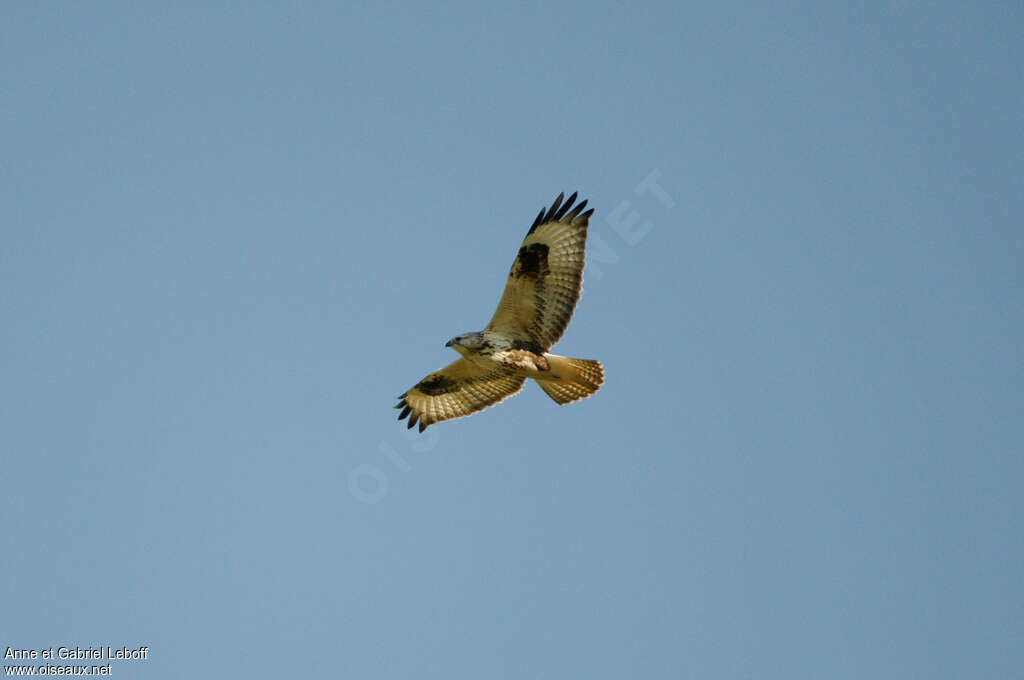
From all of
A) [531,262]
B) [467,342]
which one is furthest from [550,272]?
[467,342]

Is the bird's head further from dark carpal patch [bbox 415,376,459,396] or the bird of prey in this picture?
dark carpal patch [bbox 415,376,459,396]

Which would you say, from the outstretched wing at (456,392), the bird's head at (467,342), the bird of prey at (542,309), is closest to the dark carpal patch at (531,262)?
the bird of prey at (542,309)

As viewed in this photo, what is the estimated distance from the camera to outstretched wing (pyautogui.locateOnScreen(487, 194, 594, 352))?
31.4ft

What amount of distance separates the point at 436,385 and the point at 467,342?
123cm

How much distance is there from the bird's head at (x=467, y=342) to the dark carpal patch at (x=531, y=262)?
700 millimetres

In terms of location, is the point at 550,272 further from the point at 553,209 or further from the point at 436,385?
the point at 436,385

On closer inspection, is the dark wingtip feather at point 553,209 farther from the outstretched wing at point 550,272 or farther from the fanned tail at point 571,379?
the fanned tail at point 571,379

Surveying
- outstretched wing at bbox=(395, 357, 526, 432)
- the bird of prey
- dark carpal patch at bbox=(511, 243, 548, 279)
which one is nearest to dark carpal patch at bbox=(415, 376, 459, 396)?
outstretched wing at bbox=(395, 357, 526, 432)

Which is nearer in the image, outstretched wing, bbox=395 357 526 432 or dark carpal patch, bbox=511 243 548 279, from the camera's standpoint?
dark carpal patch, bbox=511 243 548 279

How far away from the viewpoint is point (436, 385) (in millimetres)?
10578

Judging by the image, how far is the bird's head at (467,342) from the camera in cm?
950

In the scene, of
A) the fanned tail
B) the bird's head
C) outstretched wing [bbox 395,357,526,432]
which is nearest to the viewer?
the bird's head

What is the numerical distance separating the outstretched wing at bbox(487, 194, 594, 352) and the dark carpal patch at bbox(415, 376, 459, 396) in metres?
1.26

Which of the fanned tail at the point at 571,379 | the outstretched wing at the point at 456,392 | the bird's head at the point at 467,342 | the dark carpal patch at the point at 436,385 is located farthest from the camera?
the dark carpal patch at the point at 436,385
